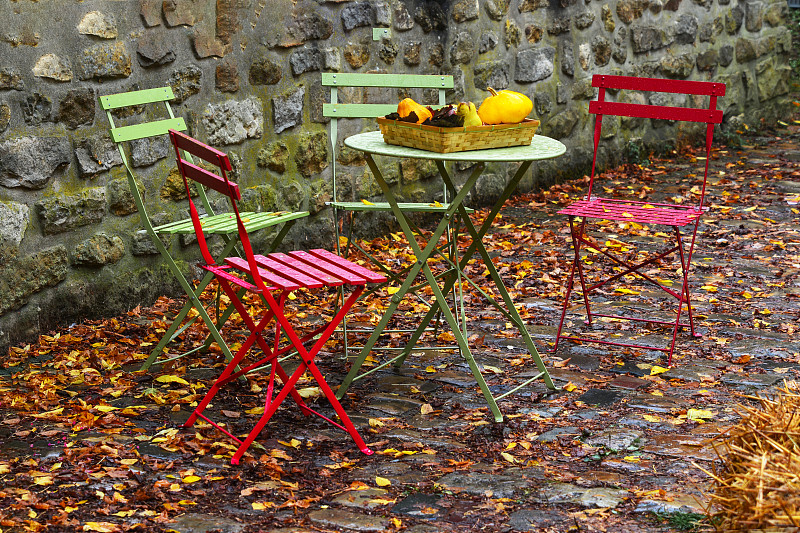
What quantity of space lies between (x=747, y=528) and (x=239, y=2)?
379cm

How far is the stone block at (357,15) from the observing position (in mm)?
5430

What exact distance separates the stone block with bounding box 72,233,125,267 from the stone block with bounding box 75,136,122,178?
305 millimetres

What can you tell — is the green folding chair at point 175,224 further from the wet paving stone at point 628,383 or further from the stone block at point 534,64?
the stone block at point 534,64

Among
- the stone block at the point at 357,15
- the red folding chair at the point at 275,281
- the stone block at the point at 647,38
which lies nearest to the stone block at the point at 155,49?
the stone block at the point at 357,15

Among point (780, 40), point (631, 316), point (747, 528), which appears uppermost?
point (780, 40)

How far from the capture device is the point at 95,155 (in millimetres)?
4297

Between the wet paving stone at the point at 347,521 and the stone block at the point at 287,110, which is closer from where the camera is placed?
the wet paving stone at the point at 347,521

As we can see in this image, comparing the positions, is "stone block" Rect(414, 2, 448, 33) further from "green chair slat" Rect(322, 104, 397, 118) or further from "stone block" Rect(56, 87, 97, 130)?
"stone block" Rect(56, 87, 97, 130)

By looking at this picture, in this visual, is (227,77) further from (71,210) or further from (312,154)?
(71,210)

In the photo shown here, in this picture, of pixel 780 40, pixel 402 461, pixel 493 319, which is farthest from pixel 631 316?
pixel 780 40

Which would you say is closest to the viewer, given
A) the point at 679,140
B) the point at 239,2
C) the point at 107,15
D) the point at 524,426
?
the point at 524,426

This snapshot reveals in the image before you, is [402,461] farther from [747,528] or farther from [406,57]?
[406,57]

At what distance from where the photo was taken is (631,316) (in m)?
4.51

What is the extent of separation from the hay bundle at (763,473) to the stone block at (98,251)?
3037 mm
